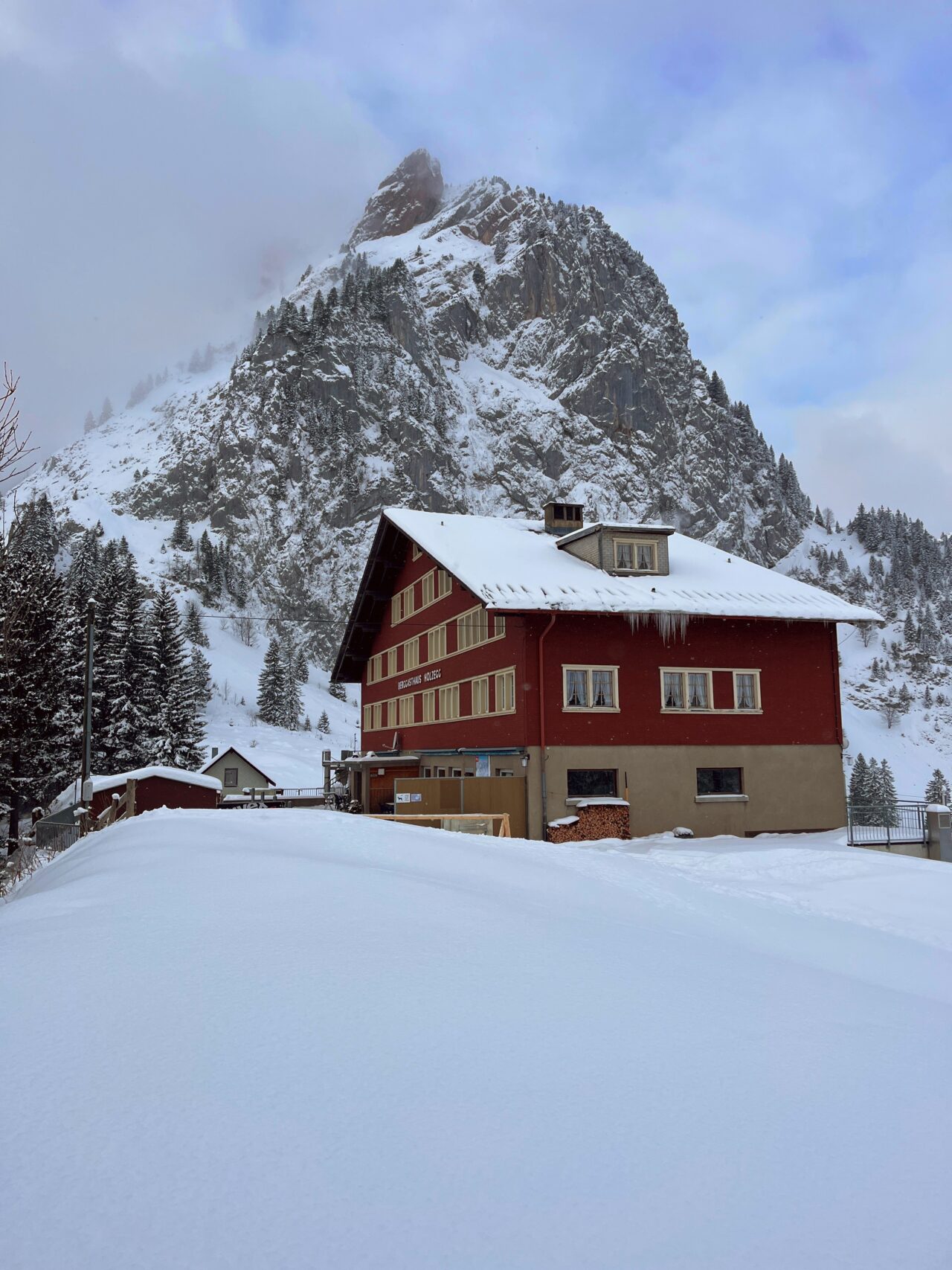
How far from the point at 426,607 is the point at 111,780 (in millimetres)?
13276

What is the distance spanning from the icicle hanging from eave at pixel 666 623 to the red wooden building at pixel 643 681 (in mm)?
57

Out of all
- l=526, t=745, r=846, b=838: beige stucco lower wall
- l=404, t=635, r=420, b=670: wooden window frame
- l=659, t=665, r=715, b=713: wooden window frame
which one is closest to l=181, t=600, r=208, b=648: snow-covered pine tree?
l=404, t=635, r=420, b=670: wooden window frame

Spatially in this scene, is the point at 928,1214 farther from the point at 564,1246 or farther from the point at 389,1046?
the point at 389,1046

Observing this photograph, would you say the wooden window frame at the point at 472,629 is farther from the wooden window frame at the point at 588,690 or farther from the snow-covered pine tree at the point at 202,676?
the snow-covered pine tree at the point at 202,676

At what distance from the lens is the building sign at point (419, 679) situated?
35.6 meters

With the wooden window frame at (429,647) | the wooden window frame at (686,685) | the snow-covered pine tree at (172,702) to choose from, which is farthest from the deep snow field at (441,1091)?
the snow-covered pine tree at (172,702)

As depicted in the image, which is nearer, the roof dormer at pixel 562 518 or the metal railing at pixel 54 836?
the metal railing at pixel 54 836

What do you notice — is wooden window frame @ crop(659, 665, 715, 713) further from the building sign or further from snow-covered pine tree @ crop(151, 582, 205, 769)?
snow-covered pine tree @ crop(151, 582, 205, 769)

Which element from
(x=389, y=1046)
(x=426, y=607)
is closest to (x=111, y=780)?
(x=426, y=607)

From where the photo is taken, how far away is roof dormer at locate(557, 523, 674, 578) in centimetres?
3053

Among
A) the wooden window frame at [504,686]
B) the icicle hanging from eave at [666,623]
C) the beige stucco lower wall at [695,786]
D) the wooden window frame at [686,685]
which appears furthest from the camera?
the wooden window frame at [686,685]

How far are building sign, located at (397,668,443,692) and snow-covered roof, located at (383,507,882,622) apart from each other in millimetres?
5580

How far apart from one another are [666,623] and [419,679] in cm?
1233

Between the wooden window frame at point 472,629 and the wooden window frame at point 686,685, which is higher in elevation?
the wooden window frame at point 472,629
